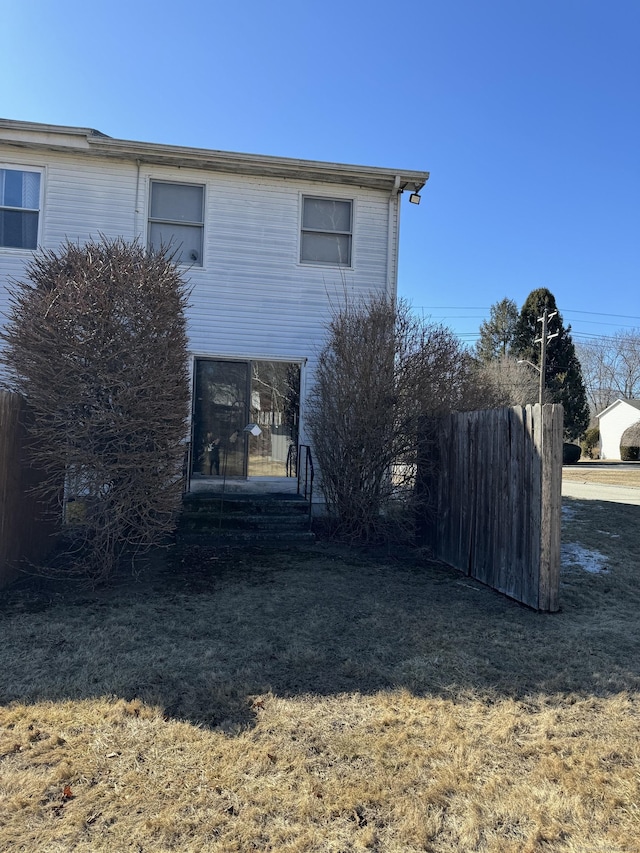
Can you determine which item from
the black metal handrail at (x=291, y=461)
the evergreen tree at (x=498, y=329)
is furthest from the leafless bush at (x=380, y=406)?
the evergreen tree at (x=498, y=329)

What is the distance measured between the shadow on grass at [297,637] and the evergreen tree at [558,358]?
1131 inches

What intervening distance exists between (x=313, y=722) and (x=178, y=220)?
8034mm

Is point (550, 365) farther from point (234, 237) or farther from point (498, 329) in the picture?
point (234, 237)

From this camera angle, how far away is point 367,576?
6250 millimetres

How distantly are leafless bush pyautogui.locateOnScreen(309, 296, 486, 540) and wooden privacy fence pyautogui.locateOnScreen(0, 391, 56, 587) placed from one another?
369 cm

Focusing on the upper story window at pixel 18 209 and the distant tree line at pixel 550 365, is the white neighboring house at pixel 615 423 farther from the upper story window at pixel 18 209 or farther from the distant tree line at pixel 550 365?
the upper story window at pixel 18 209

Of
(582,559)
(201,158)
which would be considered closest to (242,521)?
(582,559)

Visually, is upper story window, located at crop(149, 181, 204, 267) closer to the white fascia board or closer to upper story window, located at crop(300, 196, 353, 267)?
the white fascia board

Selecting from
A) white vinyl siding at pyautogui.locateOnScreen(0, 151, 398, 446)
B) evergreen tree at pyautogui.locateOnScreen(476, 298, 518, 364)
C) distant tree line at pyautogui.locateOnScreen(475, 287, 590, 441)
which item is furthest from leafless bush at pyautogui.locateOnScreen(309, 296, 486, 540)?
evergreen tree at pyautogui.locateOnScreen(476, 298, 518, 364)

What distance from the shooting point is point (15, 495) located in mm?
5508

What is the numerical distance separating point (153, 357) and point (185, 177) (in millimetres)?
4986

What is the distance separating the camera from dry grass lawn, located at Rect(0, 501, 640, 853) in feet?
7.53

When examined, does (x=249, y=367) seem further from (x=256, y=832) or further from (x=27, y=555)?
(x=256, y=832)

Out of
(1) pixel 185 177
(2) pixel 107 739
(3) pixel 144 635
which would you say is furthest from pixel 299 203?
(2) pixel 107 739
